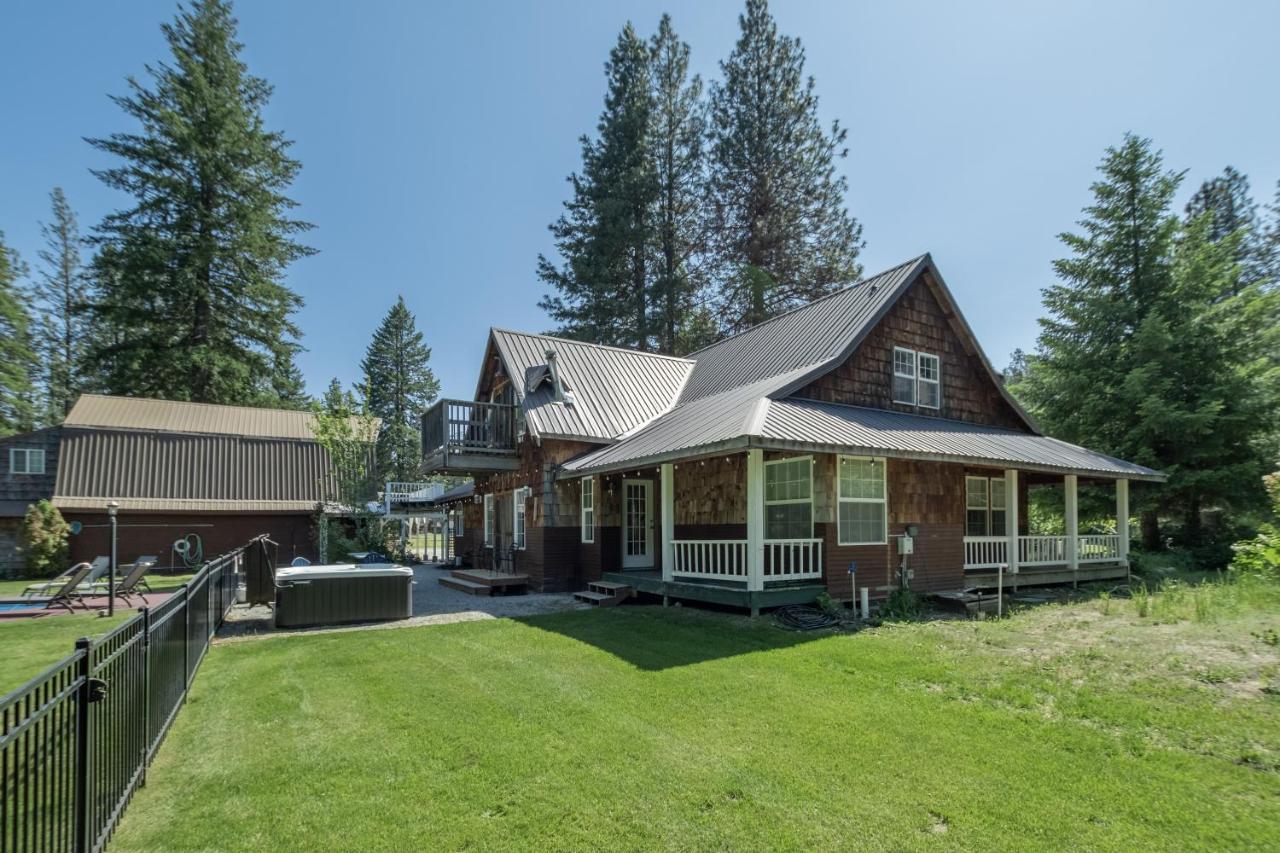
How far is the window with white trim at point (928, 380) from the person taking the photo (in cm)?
1514

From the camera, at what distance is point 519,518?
16.6 meters

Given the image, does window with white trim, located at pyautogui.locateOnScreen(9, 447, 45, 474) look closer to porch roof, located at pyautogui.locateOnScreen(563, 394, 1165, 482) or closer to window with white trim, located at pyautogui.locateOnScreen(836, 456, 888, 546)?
porch roof, located at pyautogui.locateOnScreen(563, 394, 1165, 482)

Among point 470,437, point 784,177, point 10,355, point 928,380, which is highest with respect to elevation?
point 784,177

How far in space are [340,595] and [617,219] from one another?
2390cm

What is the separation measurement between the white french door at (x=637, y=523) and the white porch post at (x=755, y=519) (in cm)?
506

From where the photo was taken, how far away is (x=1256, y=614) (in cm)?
965

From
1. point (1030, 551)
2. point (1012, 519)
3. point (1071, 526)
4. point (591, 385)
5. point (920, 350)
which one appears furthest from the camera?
point (591, 385)

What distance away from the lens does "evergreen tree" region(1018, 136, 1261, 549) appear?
1814 centimetres

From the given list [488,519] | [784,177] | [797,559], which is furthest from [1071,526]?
[784,177]

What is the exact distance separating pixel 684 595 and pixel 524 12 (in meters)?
13.6

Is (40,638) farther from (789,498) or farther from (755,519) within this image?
(789,498)

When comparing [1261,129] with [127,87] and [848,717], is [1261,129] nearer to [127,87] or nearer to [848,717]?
[848,717]

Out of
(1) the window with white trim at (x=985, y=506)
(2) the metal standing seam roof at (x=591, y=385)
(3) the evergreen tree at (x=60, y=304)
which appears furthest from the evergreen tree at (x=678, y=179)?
(3) the evergreen tree at (x=60, y=304)

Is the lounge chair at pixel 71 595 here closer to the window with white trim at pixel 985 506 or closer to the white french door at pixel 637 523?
the white french door at pixel 637 523
